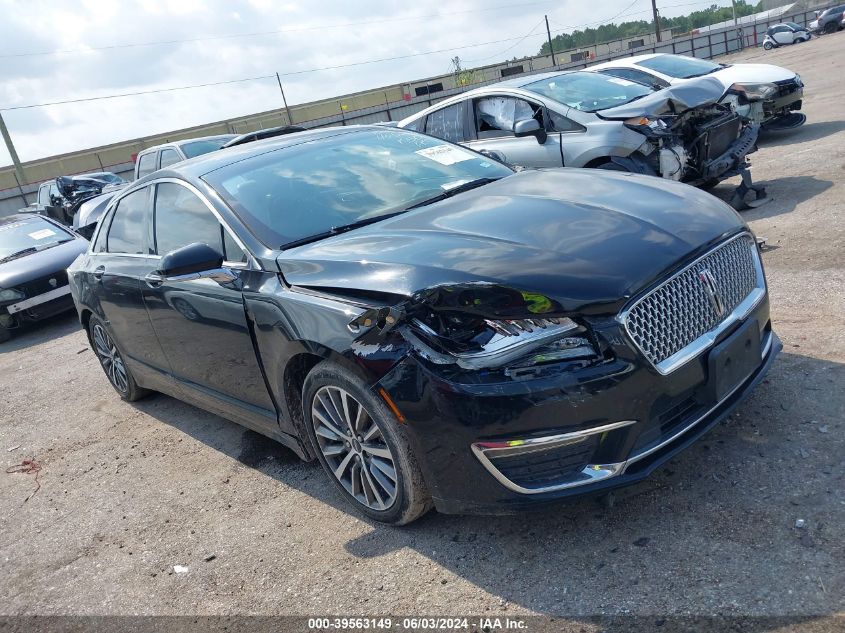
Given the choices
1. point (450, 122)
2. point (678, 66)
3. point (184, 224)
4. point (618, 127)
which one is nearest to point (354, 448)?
point (184, 224)

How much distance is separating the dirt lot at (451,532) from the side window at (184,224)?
1309mm

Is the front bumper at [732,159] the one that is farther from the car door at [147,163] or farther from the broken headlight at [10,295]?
the car door at [147,163]

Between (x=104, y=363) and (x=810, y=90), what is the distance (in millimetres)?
15076

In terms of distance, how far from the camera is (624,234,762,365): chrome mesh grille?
2.71 m

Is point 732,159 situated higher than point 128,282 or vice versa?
point 128,282

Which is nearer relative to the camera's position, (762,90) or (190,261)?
(190,261)

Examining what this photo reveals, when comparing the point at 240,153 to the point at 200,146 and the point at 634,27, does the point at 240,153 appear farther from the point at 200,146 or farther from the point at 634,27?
the point at 634,27

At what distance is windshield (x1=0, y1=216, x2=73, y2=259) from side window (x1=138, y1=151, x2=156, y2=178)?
10.2 feet

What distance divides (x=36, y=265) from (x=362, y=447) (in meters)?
8.32

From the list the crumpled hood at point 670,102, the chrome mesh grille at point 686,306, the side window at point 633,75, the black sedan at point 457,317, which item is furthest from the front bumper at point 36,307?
the chrome mesh grille at point 686,306

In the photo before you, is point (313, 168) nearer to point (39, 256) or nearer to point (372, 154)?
point (372, 154)

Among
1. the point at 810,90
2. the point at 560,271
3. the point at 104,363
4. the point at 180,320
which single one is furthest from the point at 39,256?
the point at 810,90

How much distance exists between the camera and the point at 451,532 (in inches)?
127

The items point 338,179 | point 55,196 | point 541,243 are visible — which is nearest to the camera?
point 541,243
